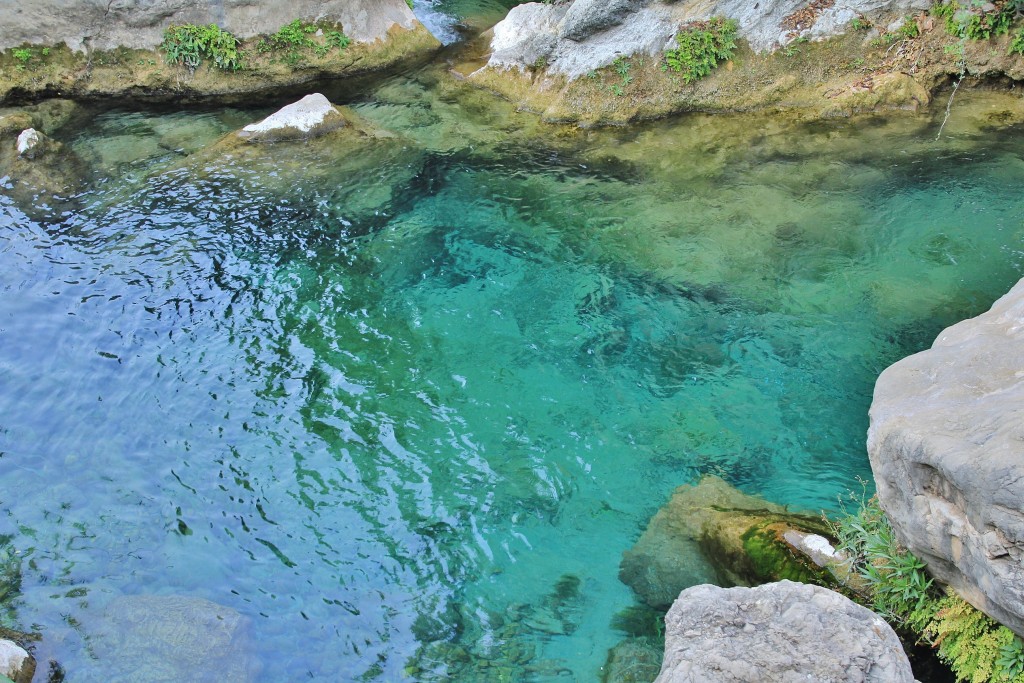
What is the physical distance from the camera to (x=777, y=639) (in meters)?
4.69

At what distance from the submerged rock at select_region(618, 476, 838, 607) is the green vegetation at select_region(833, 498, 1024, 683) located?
13.4 inches

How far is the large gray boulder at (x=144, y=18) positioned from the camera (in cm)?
1553

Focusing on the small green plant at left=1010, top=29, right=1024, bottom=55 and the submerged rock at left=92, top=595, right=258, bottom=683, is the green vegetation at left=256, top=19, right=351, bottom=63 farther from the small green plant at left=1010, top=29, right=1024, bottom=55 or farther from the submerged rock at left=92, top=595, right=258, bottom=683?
the submerged rock at left=92, top=595, right=258, bottom=683

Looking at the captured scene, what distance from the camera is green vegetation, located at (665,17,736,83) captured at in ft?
46.7

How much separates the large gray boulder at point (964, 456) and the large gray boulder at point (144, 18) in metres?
14.7

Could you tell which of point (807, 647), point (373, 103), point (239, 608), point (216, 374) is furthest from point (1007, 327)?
point (373, 103)

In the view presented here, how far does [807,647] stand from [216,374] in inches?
291

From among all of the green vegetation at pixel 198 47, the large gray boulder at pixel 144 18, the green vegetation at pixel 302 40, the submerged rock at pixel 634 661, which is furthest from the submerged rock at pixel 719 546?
the large gray boulder at pixel 144 18

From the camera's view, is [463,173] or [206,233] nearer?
[206,233]

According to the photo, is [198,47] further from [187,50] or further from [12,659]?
[12,659]

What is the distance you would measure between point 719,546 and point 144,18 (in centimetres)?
1556

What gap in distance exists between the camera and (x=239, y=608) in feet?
23.4

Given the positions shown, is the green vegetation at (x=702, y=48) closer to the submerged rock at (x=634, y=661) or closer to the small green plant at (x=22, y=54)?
the submerged rock at (x=634, y=661)

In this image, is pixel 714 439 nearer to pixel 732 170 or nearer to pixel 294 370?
pixel 294 370
